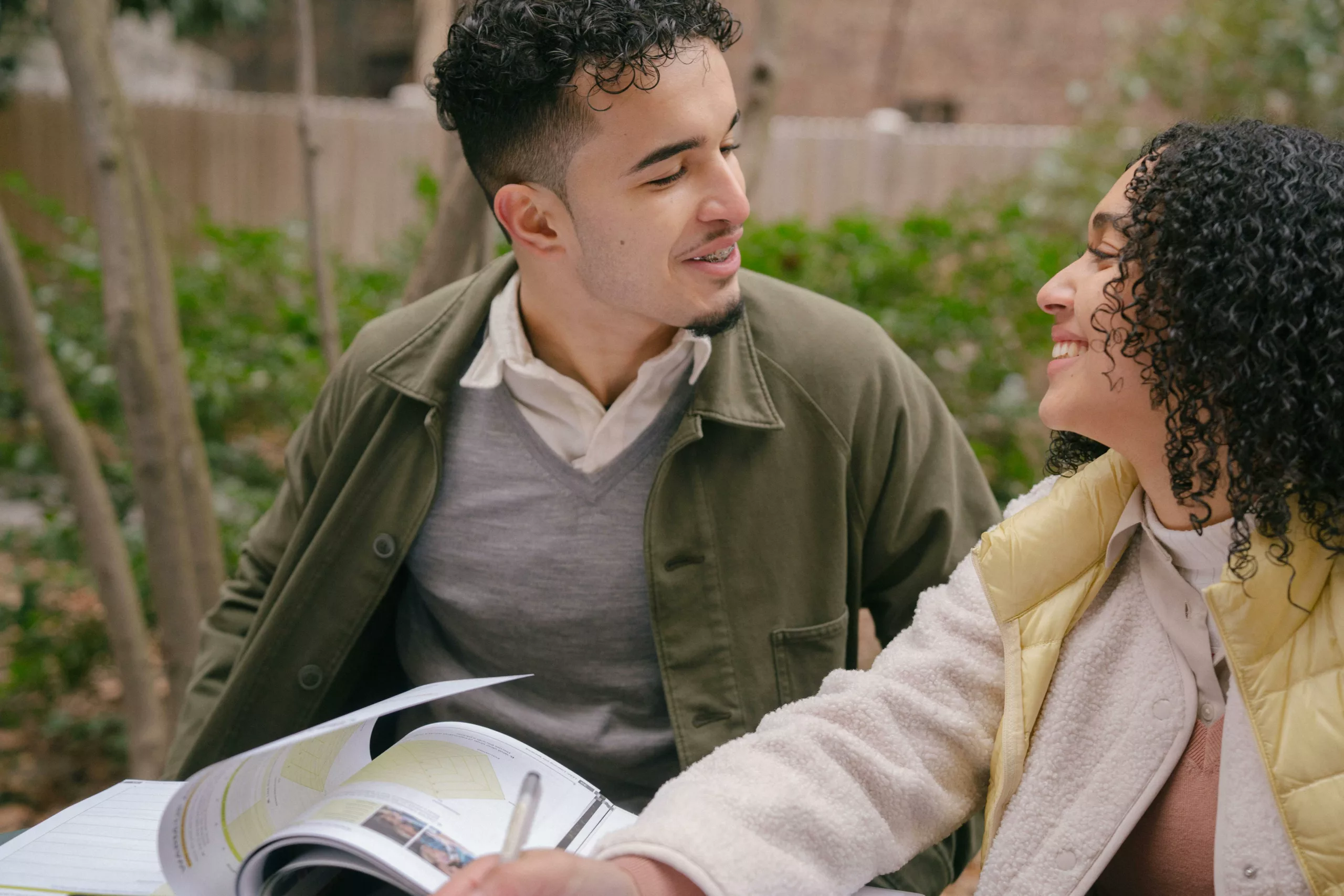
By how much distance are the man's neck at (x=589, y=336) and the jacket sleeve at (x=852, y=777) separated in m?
0.71

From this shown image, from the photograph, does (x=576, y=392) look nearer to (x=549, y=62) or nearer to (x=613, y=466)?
(x=613, y=466)

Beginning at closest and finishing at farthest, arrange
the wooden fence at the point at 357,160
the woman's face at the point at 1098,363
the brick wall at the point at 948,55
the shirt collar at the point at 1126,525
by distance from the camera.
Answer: the woman's face at the point at 1098,363 → the shirt collar at the point at 1126,525 → the wooden fence at the point at 357,160 → the brick wall at the point at 948,55

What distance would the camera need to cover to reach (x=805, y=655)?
192cm

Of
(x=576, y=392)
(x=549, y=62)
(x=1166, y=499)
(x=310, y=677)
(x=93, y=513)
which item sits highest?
(x=549, y=62)

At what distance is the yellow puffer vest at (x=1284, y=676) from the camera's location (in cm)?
114

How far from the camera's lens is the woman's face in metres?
1.26

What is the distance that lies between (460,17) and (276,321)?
2842mm

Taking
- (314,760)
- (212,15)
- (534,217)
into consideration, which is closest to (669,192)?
(534,217)

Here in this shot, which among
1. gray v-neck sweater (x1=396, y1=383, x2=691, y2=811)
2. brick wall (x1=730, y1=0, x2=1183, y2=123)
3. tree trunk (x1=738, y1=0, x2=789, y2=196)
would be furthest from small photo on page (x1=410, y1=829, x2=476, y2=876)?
brick wall (x1=730, y1=0, x2=1183, y2=123)

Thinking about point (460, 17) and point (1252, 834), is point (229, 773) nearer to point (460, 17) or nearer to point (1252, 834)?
point (1252, 834)

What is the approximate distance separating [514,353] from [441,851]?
1.00 metres

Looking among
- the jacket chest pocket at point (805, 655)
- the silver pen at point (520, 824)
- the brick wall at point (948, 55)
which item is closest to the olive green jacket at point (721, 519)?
the jacket chest pocket at point (805, 655)

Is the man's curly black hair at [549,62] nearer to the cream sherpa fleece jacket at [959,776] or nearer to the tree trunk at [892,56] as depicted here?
the cream sherpa fleece jacket at [959,776]

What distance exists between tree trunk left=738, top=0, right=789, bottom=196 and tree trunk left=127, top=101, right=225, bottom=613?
139cm
